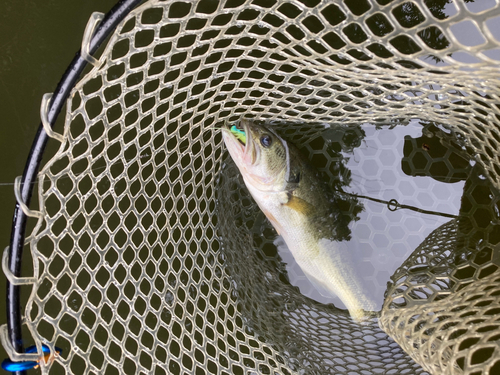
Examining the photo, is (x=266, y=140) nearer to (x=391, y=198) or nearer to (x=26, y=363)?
(x=391, y=198)

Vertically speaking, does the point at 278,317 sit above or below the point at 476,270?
below

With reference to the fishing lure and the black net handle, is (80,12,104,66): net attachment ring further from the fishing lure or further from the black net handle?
the fishing lure

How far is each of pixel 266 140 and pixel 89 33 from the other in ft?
4.17

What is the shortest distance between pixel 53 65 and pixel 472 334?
3263mm

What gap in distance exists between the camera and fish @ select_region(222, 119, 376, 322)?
2.24m

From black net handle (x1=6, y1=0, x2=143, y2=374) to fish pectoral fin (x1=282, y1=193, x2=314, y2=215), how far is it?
5.10 ft

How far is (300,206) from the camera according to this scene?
244cm

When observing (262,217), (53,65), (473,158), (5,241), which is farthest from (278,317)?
(53,65)

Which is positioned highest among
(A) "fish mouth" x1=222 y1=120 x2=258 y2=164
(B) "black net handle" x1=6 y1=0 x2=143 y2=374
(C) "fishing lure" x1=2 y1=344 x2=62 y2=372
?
(A) "fish mouth" x1=222 y1=120 x2=258 y2=164

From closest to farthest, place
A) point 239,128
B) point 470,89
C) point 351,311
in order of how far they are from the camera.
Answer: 1. point 470,89
2. point 239,128
3. point 351,311

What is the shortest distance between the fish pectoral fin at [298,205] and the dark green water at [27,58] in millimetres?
1902

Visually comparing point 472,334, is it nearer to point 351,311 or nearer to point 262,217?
point 351,311

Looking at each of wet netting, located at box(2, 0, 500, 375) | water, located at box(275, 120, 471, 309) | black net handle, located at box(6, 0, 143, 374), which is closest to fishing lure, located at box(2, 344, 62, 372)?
black net handle, located at box(6, 0, 143, 374)

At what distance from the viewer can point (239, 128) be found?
228cm
